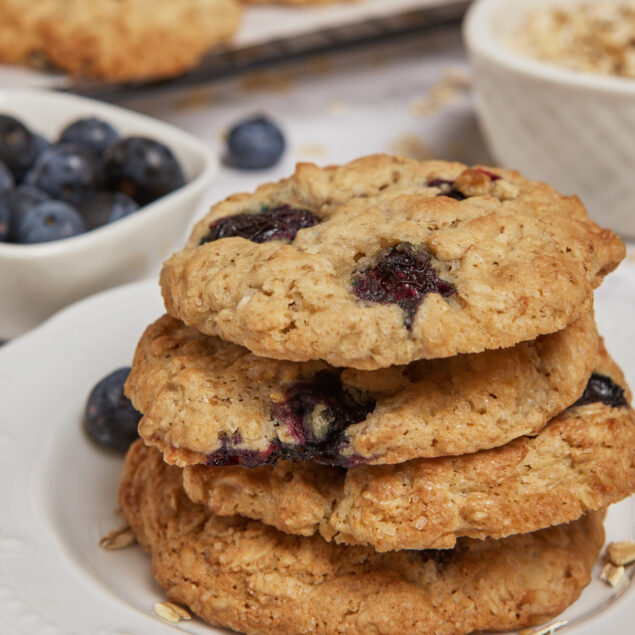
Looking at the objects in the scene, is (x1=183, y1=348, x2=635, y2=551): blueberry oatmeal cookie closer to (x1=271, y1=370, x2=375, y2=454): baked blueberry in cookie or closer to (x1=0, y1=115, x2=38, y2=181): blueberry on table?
(x1=271, y1=370, x2=375, y2=454): baked blueberry in cookie

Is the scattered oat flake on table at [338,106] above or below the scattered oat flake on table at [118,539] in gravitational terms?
below

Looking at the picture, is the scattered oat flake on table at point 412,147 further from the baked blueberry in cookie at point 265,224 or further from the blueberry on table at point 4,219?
the baked blueberry in cookie at point 265,224

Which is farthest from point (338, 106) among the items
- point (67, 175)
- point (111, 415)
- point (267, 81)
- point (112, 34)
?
point (111, 415)

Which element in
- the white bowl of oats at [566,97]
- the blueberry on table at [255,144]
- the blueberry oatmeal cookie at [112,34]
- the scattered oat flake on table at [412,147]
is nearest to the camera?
the white bowl of oats at [566,97]

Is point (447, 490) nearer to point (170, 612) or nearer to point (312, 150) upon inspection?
point (170, 612)

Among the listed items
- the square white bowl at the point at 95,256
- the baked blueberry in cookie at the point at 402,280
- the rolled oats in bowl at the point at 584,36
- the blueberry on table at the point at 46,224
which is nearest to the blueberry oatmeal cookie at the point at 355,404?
the baked blueberry in cookie at the point at 402,280

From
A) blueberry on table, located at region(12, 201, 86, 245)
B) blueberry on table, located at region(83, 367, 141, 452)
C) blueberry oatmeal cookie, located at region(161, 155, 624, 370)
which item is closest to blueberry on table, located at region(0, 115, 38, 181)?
blueberry on table, located at region(12, 201, 86, 245)

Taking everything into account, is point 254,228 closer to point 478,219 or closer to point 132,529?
point 478,219
